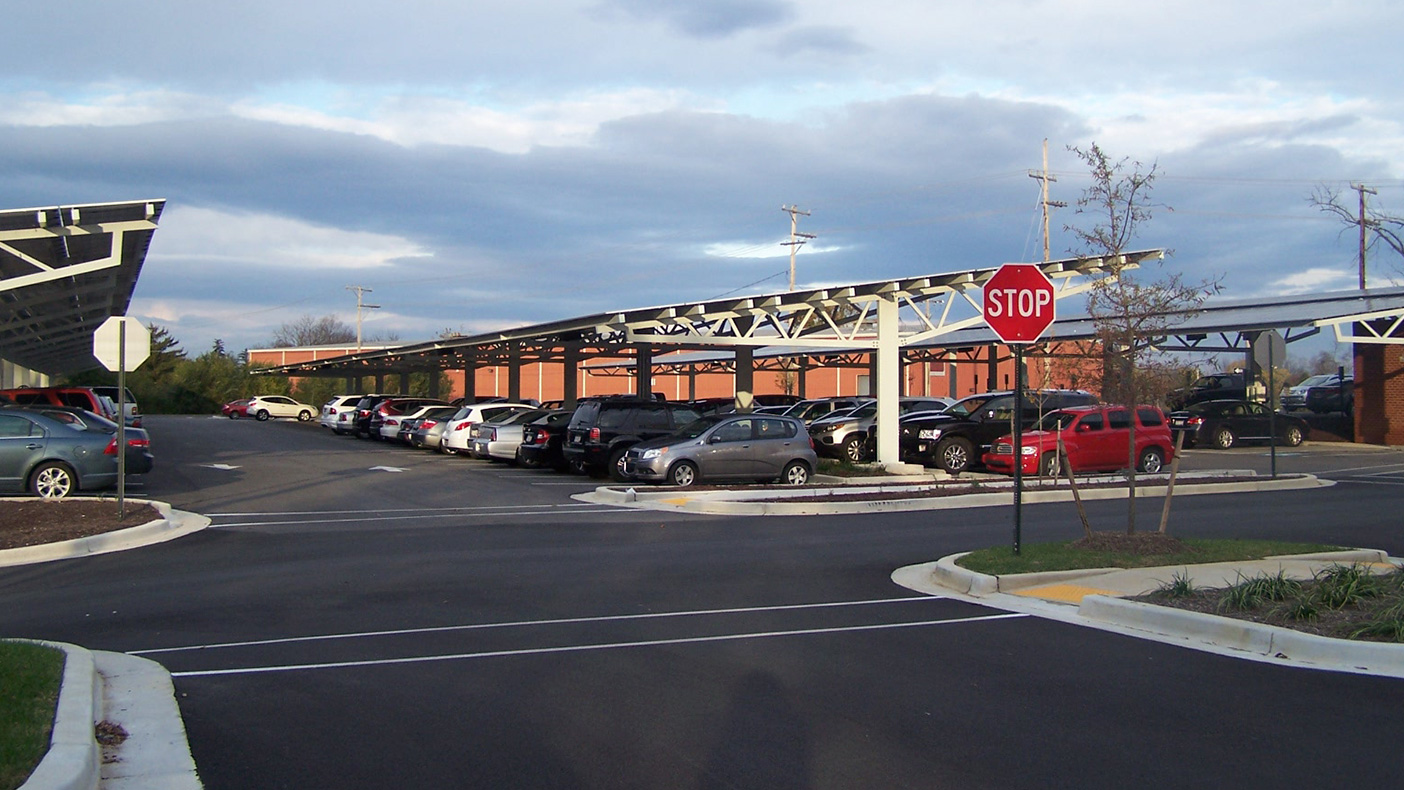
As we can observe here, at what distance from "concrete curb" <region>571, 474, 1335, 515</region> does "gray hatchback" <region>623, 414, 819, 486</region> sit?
2.15 ft

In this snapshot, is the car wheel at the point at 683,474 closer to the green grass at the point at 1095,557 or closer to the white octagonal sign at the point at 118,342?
the white octagonal sign at the point at 118,342

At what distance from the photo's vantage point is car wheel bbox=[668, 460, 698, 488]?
875 inches

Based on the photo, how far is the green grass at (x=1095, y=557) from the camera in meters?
11.4

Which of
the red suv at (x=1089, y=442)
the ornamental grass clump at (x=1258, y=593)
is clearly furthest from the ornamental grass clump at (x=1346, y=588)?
the red suv at (x=1089, y=442)

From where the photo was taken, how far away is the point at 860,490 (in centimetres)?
2139

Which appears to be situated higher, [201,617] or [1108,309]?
[1108,309]

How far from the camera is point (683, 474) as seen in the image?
73.1 feet

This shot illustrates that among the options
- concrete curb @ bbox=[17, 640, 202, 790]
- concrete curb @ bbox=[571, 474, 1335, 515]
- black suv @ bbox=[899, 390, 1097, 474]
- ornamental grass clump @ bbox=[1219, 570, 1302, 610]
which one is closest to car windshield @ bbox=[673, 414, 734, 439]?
concrete curb @ bbox=[571, 474, 1335, 515]

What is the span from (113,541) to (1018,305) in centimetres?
1152

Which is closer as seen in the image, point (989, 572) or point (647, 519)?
point (989, 572)

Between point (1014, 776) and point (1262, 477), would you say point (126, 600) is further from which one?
point (1262, 477)

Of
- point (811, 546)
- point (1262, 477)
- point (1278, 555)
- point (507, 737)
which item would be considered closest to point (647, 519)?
point (811, 546)

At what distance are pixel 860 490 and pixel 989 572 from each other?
33.7 feet

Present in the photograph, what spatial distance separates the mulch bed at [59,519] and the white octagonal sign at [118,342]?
2.15 meters
